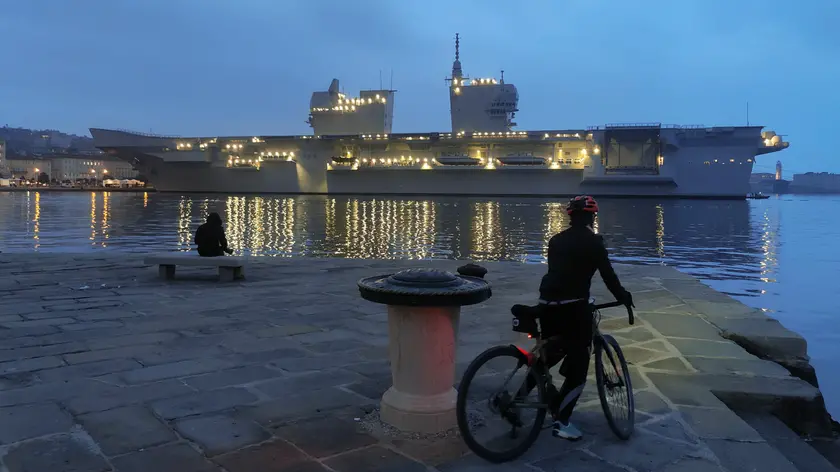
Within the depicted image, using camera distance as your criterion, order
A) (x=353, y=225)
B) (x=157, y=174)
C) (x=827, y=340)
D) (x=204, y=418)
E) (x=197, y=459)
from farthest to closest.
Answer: (x=157, y=174) → (x=353, y=225) → (x=827, y=340) → (x=204, y=418) → (x=197, y=459)

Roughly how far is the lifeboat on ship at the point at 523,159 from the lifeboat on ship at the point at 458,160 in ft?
8.91

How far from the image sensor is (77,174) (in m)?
138

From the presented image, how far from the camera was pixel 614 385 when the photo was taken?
11.3 feet

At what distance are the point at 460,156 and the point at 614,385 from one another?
57.0 m

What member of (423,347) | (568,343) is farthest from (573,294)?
(423,347)

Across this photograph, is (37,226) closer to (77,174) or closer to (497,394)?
(497,394)

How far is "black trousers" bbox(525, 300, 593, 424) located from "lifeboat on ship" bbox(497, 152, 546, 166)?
5572cm

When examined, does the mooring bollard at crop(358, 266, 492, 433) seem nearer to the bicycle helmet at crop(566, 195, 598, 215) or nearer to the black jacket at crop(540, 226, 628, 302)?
the black jacket at crop(540, 226, 628, 302)

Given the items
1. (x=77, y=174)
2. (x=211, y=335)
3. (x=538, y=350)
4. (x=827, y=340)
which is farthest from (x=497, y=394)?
(x=77, y=174)

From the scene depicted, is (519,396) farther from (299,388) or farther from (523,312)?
(299,388)

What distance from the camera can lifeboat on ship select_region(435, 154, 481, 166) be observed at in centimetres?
5928

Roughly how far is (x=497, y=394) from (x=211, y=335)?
326 centimetres

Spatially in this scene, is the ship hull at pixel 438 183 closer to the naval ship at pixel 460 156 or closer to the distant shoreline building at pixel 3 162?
the naval ship at pixel 460 156

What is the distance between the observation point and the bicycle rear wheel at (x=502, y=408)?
116 inches
